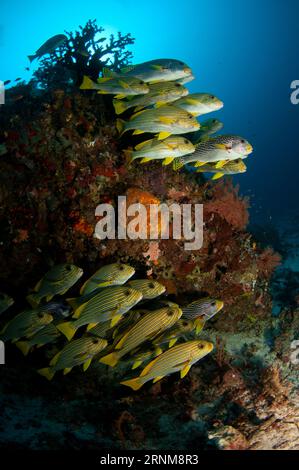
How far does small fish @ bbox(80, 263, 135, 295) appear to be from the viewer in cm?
423

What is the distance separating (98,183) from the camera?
5742mm

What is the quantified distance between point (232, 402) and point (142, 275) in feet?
8.09

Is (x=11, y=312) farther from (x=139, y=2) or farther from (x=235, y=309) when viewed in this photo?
(x=139, y=2)

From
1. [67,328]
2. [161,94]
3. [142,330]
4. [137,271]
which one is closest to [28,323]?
[67,328]

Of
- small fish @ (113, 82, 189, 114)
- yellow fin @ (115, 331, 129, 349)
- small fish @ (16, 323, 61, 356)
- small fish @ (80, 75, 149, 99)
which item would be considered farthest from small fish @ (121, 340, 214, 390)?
small fish @ (80, 75, 149, 99)

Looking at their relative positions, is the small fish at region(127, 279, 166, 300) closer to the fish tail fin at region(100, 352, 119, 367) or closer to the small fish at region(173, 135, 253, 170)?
the fish tail fin at region(100, 352, 119, 367)

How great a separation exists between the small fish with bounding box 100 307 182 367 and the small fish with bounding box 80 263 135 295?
2.01 ft

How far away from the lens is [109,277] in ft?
13.9

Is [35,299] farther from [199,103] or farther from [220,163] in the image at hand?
[199,103]

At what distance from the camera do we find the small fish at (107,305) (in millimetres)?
3947

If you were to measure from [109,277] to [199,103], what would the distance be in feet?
11.4
